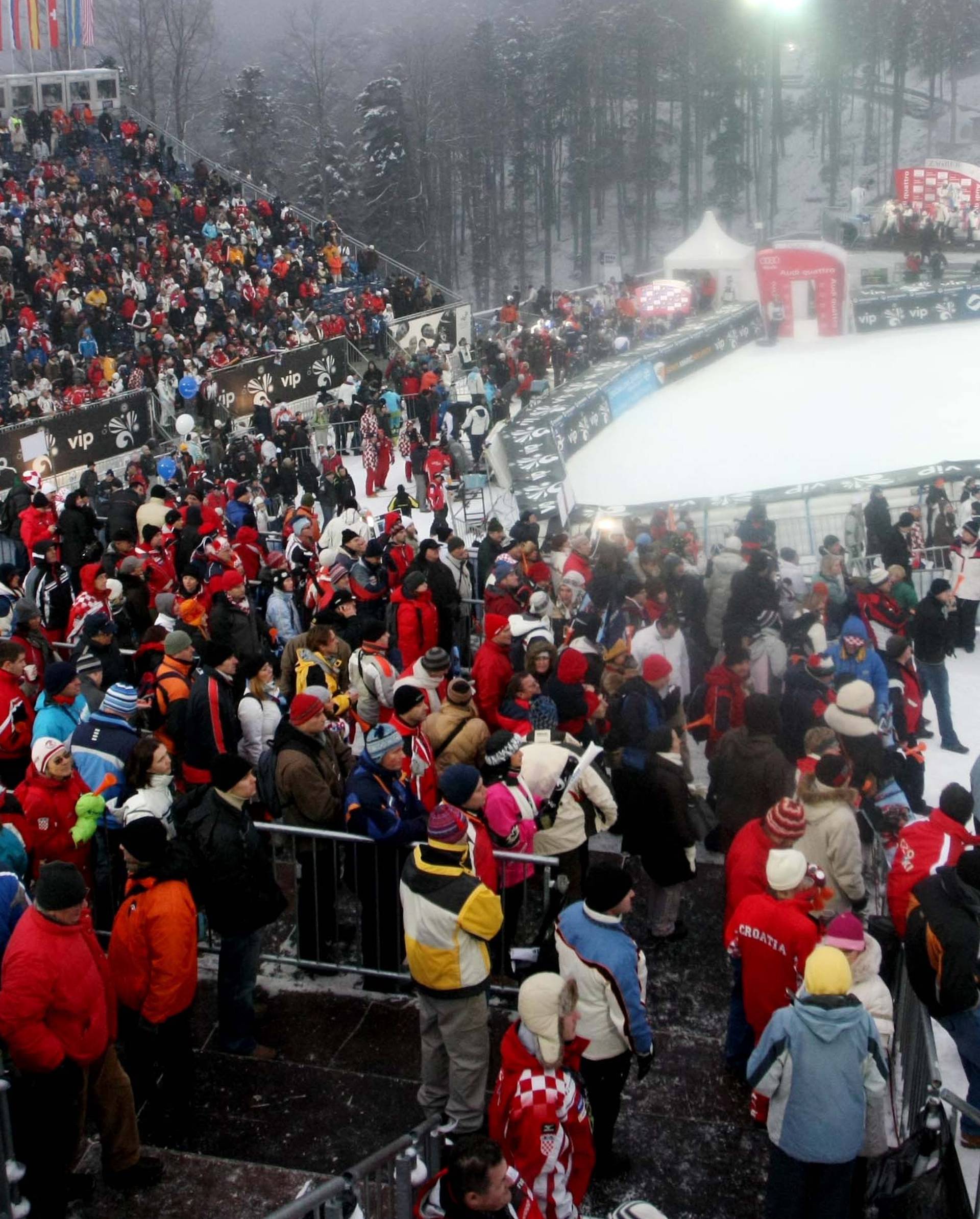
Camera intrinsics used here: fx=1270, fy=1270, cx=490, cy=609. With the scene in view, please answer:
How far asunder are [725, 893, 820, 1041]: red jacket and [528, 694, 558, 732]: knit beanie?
185 centimetres

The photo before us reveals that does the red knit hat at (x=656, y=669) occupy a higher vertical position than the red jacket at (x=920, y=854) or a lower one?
higher

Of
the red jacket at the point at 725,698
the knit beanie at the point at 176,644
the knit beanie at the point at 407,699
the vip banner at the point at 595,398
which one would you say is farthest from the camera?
the vip banner at the point at 595,398

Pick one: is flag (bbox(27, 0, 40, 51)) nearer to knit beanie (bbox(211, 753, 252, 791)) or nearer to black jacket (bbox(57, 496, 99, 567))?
black jacket (bbox(57, 496, 99, 567))

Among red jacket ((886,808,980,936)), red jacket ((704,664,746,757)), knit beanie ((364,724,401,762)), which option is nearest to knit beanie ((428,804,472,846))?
knit beanie ((364,724,401,762))

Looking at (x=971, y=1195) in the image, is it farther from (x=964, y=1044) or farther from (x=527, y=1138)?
(x=527, y=1138)

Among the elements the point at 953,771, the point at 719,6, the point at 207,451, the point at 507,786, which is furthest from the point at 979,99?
the point at 507,786

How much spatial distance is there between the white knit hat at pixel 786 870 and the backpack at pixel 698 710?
340 centimetres

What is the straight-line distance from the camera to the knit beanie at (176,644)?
24.3 ft

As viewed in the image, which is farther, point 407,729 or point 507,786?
point 407,729

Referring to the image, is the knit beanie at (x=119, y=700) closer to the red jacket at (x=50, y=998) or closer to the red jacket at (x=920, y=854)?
the red jacket at (x=50, y=998)

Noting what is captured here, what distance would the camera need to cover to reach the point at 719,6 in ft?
218

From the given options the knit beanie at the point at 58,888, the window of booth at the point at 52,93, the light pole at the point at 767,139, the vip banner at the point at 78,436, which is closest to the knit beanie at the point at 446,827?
the knit beanie at the point at 58,888

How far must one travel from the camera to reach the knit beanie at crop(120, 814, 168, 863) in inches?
195

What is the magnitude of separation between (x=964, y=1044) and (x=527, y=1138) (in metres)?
2.11
